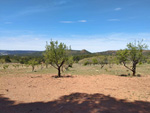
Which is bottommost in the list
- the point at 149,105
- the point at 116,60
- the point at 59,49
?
the point at 149,105

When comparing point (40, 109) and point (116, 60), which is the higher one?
point (116, 60)

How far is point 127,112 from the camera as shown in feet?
18.8

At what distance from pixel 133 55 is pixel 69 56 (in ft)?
31.7

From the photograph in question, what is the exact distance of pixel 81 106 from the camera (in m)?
6.57

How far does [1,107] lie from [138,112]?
726 cm

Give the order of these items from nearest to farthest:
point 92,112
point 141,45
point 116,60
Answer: point 92,112 < point 141,45 < point 116,60

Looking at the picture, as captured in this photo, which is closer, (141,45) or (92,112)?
(92,112)

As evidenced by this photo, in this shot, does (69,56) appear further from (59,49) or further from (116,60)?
(116,60)

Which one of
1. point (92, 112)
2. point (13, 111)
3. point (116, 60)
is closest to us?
point (92, 112)

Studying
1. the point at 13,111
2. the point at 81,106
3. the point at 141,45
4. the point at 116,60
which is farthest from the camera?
the point at 116,60

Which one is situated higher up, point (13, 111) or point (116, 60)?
point (116, 60)

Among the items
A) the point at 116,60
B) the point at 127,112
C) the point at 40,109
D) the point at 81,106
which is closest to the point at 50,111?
the point at 40,109

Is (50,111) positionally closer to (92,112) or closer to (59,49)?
(92,112)

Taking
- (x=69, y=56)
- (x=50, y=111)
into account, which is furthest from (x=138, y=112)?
(x=69, y=56)
